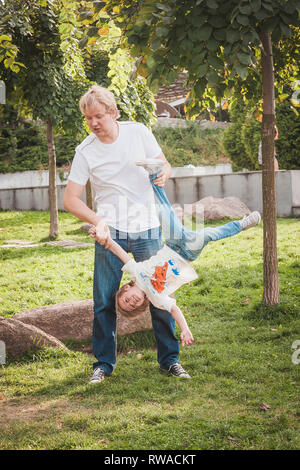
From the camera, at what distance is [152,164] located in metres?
3.30

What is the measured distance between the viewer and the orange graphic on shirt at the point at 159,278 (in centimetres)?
335

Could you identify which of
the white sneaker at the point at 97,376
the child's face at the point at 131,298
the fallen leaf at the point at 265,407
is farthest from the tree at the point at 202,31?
the white sneaker at the point at 97,376

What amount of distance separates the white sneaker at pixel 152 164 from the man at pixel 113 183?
0.14ft

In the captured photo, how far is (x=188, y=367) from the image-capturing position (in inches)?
168

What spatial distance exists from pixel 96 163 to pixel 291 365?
82.8 inches

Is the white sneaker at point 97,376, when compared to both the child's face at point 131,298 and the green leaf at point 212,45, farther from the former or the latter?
the green leaf at point 212,45

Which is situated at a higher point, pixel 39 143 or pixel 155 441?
pixel 39 143

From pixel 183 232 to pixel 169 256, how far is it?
188 millimetres

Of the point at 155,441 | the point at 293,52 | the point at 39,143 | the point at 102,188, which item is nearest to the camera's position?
the point at 155,441

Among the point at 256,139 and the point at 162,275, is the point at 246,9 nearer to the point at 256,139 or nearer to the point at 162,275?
the point at 162,275

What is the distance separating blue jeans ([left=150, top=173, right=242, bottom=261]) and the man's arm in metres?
0.37

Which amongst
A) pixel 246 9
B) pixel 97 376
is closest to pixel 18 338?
pixel 97 376
